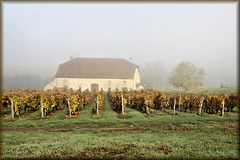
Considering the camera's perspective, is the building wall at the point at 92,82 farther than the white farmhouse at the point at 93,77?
No

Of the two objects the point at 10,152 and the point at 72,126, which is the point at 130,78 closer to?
the point at 72,126

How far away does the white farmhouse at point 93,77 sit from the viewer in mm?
38188

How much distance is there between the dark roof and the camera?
3919 centimetres

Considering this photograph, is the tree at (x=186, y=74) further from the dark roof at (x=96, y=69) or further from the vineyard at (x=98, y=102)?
the vineyard at (x=98, y=102)

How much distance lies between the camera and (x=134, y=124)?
9.54 m

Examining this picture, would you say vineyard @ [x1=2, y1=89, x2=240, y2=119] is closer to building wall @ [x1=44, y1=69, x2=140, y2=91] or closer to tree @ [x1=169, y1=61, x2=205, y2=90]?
building wall @ [x1=44, y1=69, x2=140, y2=91]

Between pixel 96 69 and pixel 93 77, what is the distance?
336 centimetres

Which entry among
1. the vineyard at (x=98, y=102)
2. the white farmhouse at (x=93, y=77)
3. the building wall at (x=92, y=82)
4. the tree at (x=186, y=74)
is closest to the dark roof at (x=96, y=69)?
the white farmhouse at (x=93, y=77)

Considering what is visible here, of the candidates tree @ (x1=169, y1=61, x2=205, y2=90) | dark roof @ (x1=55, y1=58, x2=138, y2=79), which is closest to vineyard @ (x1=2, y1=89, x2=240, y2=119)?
dark roof @ (x1=55, y1=58, x2=138, y2=79)

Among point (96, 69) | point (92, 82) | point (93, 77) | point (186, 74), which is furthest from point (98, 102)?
point (186, 74)

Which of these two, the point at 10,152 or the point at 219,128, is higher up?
the point at 10,152

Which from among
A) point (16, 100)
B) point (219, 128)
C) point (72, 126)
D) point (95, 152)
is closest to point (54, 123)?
point (72, 126)

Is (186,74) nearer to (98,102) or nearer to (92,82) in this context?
(92,82)

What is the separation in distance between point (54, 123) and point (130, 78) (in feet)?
100
